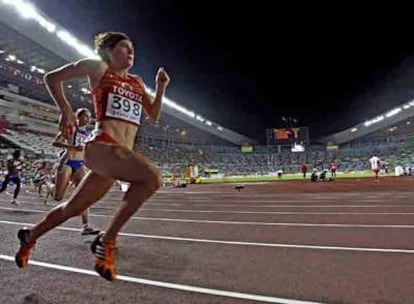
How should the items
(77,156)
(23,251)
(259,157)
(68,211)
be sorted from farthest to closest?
(259,157)
(77,156)
(23,251)
(68,211)

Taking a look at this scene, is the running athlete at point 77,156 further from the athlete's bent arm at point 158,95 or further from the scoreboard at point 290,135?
the scoreboard at point 290,135

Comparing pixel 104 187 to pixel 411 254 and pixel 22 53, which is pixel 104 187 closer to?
pixel 411 254

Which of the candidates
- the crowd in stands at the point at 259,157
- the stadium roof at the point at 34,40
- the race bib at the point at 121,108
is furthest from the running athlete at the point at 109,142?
the crowd in stands at the point at 259,157

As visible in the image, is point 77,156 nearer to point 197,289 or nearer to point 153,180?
point 153,180

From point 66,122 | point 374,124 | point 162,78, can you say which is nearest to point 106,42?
point 162,78

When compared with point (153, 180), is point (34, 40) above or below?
above

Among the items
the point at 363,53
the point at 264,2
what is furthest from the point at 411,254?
the point at 363,53

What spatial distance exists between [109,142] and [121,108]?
28 cm

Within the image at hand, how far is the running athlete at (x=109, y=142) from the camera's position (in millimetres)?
2768

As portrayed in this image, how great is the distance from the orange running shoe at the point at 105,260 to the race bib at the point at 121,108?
3.17ft

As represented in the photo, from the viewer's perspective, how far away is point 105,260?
277cm

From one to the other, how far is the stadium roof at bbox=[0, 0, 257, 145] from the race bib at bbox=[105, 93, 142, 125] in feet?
74.2

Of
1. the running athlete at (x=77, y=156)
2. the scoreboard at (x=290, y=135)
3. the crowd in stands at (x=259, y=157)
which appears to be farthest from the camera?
the scoreboard at (x=290, y=135)

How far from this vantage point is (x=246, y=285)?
2.88m
